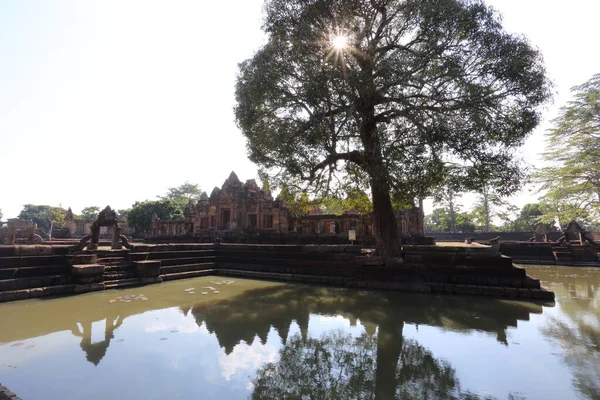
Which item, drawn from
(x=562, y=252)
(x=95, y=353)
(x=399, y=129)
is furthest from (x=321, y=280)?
(x=562, y=252)

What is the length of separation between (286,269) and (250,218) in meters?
13.0

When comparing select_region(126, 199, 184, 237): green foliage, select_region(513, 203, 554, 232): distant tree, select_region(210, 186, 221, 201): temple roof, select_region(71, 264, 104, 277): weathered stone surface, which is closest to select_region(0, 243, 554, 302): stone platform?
select_region(71, 264, 104, 277): weathered stone surface

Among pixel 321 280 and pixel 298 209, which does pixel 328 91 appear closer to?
pixel 298 209

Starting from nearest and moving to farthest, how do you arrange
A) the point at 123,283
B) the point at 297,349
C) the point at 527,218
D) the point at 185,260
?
the point at 297,349 → the point at 123,283 → the point at 185,260 → the point at 527,218

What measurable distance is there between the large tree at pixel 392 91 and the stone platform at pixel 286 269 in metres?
1.06

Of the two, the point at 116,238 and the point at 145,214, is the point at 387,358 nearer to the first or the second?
the point at 116,238

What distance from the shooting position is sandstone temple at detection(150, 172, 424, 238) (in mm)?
18141

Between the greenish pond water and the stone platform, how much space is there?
0.89m

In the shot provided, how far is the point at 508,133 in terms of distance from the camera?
8234 millimetres

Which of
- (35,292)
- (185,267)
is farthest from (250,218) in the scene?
(35,292)

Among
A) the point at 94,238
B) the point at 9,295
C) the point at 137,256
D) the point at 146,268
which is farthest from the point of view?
the point at 94,238

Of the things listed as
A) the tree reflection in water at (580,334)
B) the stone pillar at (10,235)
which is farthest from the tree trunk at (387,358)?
the stone pillar at (10,235)

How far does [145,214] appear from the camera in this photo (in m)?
33.6

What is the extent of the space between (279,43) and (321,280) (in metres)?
7.96
